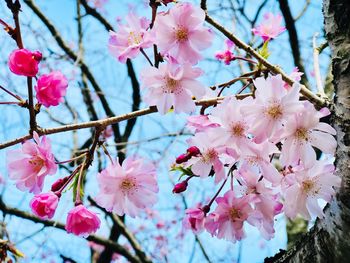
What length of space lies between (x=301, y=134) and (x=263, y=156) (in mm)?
115

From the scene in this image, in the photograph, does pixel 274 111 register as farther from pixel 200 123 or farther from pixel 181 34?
pixel 181 34

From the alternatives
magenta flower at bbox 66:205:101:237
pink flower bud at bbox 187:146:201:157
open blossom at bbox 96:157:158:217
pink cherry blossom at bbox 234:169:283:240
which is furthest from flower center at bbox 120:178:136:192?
pink cherry blossom at bbox 234:169:283:240

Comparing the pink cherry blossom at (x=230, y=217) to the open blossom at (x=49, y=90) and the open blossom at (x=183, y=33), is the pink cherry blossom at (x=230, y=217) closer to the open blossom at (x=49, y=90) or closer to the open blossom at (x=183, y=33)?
the open blossom at (x=183, y=33)

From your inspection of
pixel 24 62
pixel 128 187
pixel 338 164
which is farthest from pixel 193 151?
pixel 24 62

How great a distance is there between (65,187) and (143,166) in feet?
0.81

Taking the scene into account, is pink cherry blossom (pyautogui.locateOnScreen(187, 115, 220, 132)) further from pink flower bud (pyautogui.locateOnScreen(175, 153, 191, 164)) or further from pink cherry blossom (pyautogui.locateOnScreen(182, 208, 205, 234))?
pink cherry blossom (pyautogui.locateOnScreen(182, 208, 205, 234))

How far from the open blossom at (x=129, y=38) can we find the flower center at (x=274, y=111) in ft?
1.43

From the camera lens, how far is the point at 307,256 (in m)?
1.23

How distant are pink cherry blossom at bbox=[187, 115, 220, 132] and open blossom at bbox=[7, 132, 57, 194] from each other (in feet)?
1.35

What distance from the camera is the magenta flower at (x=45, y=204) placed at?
1.25 metres

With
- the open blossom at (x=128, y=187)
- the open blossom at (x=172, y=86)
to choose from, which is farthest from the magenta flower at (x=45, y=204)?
the open blossom at (x=172, y=86)

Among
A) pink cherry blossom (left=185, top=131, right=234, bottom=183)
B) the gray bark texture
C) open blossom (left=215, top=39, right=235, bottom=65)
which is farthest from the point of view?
open blossom (left=215, top=39, right=235, bottom=65)

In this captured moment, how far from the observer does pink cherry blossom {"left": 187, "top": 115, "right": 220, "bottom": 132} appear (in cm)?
125

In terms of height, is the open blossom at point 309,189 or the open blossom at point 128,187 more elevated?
the open blossom at point 128,187
